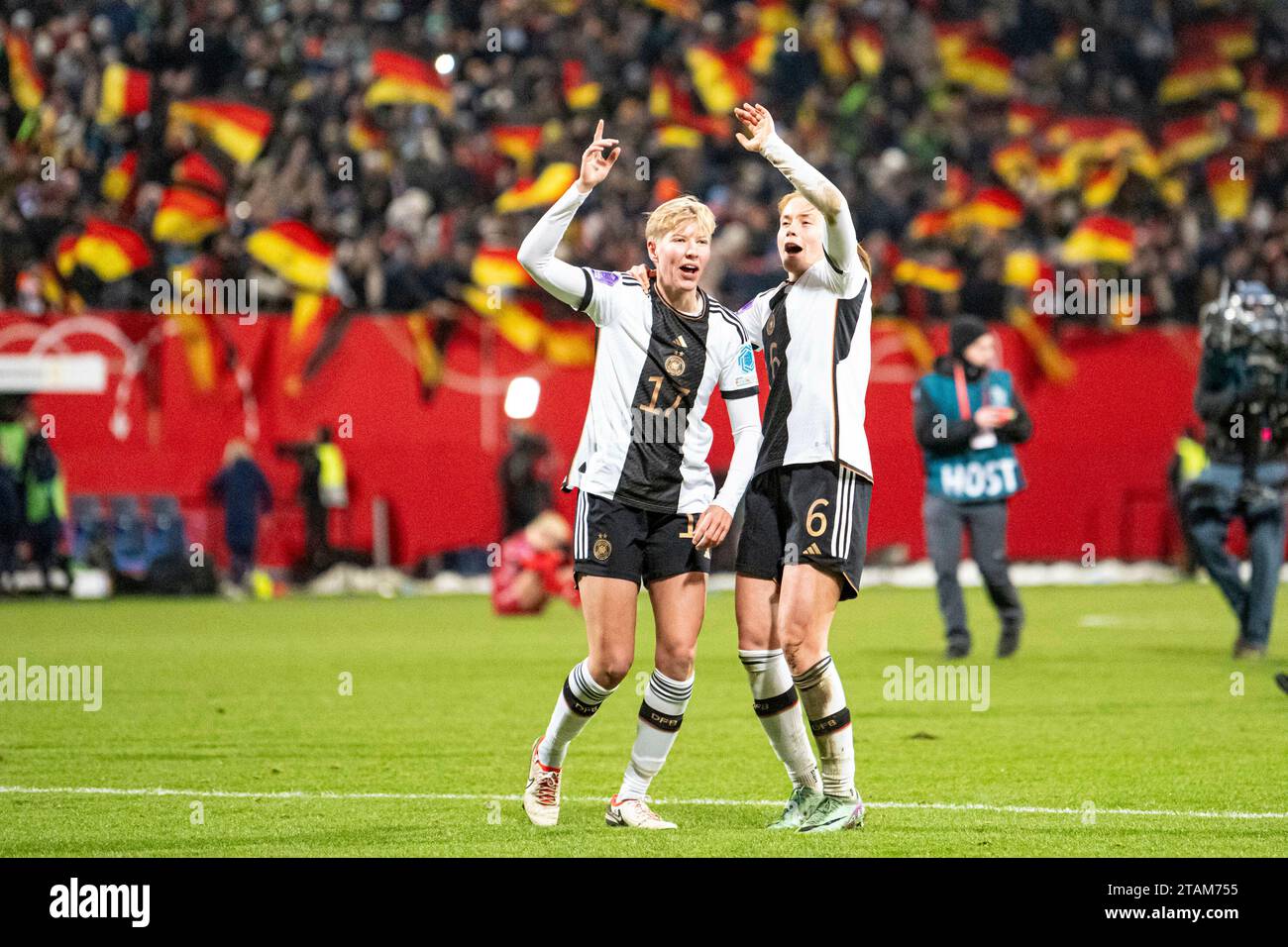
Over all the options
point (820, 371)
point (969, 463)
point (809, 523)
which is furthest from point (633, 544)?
point (969, 463)

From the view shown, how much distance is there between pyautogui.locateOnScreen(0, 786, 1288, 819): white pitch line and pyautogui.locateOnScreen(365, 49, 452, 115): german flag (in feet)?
61.6

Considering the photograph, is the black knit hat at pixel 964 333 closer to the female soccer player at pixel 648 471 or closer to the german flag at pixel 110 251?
the female soccer player at pixel 648 471

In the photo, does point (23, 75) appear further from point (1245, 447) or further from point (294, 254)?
point (1245, 447)

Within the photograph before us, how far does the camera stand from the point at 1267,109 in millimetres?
30641

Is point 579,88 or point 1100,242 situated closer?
point 1100,242

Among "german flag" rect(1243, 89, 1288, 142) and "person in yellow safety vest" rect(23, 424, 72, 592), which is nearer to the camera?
"person in yellow safety vest" rect(23, 424, 72, 592)

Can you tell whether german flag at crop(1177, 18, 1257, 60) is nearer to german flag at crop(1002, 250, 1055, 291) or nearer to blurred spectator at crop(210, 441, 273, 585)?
german flag at crop(1002, 250, 1055, 291)

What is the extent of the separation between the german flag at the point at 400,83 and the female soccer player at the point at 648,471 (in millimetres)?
19514

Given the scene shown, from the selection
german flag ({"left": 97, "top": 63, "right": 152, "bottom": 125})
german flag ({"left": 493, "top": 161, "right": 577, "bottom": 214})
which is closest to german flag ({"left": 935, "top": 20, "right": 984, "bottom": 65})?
german flag ({"left": 493, "top": 161, "right": 577, "bottom": 214})

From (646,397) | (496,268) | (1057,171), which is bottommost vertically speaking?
(646,397)

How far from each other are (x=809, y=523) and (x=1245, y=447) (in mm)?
7482

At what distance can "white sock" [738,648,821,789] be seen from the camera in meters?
7.76

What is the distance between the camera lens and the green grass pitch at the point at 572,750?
24.4 feet
